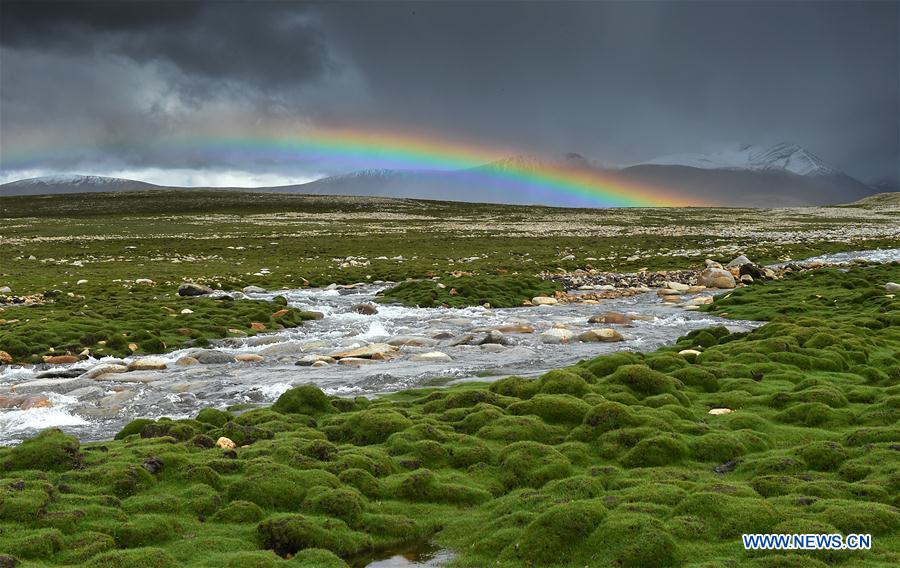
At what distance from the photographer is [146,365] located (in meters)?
23.3

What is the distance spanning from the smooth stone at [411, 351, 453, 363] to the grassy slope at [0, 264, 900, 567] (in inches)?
177

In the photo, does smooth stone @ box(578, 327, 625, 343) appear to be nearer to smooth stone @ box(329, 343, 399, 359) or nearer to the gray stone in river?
smooth stone @ box(329, 343, 399, 359)

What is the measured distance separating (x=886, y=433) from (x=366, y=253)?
193ft

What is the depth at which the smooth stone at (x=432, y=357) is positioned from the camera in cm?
2431

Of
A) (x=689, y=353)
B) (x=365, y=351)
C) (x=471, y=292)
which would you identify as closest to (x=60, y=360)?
(x=365, y=351)

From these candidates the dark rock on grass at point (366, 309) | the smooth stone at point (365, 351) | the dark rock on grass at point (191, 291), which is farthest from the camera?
the dark rock on grass at point (191, 291)

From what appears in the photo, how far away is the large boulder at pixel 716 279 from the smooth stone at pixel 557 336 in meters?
19.1

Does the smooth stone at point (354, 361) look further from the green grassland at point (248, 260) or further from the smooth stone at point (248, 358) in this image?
the green grassland at point (248, 260)

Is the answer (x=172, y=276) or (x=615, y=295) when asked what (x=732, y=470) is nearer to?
(x=615, y=295)

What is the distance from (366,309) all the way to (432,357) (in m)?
12.1

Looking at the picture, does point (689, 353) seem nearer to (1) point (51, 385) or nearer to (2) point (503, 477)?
(2) point (503, 477)

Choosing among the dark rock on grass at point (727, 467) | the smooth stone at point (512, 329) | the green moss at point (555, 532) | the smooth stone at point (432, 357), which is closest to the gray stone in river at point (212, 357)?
the smooth stone at point (432, 357)

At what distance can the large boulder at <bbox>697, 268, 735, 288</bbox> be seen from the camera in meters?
43.4

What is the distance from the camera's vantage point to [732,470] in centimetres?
1279
